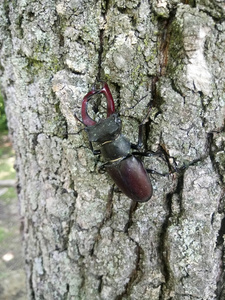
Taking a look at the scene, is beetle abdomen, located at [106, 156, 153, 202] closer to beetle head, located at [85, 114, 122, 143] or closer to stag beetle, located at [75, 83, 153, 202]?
stag beetle, located at [75, 83, 153, 202]

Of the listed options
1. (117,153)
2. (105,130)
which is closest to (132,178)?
(117,153)

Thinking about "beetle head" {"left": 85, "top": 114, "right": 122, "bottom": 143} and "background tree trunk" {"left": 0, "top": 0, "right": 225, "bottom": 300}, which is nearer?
"background tree trunk" {"left": 0, "top": 0, "right": 225, "bottom": 300}

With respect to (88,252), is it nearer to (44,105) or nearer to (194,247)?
(194,247)

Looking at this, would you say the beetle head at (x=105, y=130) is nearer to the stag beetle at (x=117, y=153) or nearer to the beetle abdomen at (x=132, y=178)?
the stag beetle at (x=117, y=153)

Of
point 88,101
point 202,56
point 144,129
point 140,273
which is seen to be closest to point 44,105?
point 88,101

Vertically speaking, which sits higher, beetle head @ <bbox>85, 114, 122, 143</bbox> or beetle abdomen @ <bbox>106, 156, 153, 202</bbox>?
beetle head @ <bbox>85, 114, 122, 143</bbox>

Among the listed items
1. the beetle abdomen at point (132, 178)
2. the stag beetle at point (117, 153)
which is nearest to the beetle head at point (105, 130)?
the stag beetle at point (117, 153)

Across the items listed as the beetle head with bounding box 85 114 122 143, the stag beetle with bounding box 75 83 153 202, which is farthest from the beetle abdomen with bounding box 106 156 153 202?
the beetle head with bounding box 85 114 122 143
